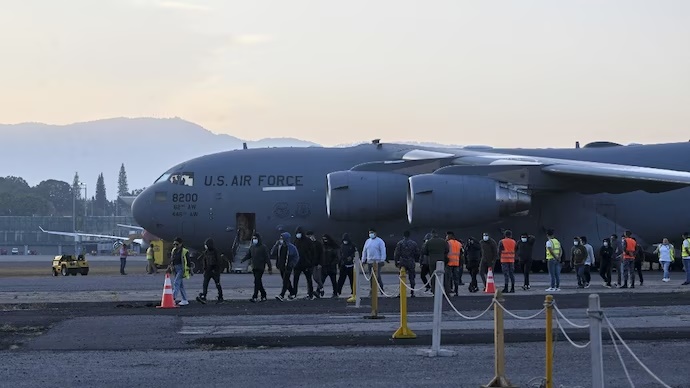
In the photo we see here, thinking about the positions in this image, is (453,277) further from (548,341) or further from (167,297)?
(548,341)

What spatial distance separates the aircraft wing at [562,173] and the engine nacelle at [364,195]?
1.02 metres

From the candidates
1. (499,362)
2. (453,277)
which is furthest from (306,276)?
(499,362)

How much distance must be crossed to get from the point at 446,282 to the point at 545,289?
13.0 feet

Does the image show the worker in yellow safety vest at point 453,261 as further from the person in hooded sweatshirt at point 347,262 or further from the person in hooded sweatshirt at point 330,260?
the person in hooded sweatshirt at point 330,260

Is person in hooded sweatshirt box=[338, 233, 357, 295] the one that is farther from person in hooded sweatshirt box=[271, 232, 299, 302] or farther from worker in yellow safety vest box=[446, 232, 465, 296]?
worker in yellow safety vest box=[446, 232, 465, 296]

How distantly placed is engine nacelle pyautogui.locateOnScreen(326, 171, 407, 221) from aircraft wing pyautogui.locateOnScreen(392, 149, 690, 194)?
1017mm

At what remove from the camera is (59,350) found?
1705cm

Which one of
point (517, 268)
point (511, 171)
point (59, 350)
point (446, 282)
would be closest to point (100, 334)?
point (59, 350)

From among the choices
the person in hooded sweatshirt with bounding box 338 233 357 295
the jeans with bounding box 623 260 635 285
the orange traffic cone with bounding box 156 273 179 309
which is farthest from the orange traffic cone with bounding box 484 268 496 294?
the orange traffic cone with bounding box 156 273 179 309

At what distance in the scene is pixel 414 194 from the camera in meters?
35.2

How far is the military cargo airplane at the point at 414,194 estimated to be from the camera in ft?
117

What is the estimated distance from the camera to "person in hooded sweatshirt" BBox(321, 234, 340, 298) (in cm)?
2888

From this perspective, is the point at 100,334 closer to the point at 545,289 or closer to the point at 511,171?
the point at 545,289

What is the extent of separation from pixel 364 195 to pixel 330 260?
7793mm
